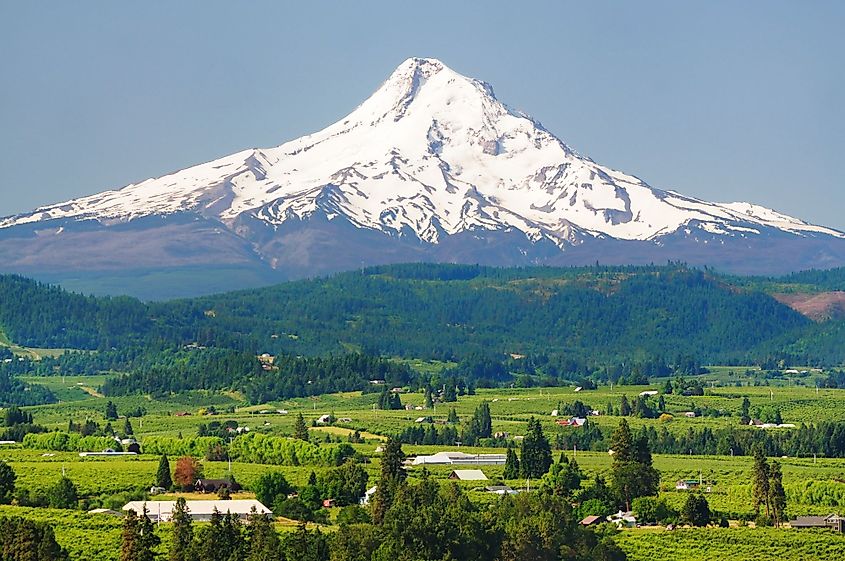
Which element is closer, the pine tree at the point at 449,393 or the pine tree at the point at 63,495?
the pine tree at the point at 63,495

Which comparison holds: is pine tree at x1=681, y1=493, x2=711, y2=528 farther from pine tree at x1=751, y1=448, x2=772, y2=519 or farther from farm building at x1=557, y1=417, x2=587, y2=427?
farm building at x1=557, y1=417, x2=587, y2=427

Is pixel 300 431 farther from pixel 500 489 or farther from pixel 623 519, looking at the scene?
pixel 623 519

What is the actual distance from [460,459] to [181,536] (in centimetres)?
3594

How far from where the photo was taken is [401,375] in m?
174

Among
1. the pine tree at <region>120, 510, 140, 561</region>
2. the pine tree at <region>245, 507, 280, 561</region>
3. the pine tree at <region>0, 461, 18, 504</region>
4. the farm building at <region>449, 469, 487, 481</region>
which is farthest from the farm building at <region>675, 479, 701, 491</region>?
the pine tree at <region>120, 510, 140, 561</region>

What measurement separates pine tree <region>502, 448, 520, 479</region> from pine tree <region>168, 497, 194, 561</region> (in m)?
26.3

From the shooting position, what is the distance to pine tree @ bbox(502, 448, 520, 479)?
10221 centimetres

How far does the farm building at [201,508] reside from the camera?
85.5 meters

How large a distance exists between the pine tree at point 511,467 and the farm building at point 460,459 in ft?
14.2

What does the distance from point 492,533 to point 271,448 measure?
1361 inches

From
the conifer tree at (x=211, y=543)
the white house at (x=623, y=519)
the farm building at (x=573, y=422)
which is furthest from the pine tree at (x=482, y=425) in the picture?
the conifer tree at (x=211, y=543)

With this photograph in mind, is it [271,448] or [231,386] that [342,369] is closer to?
[231,386]

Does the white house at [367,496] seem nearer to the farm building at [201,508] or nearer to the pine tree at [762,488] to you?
the farm building at [201,508]

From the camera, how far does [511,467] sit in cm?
10269
